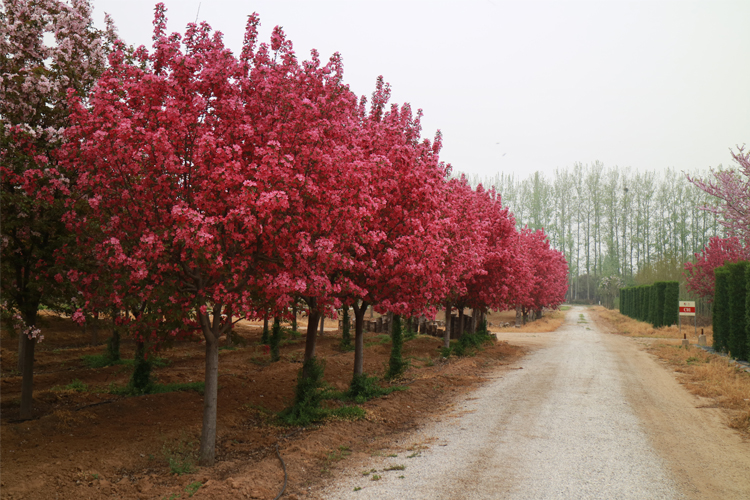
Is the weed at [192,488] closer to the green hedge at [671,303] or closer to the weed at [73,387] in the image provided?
the weed at [73,387]

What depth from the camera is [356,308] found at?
41.1 ft

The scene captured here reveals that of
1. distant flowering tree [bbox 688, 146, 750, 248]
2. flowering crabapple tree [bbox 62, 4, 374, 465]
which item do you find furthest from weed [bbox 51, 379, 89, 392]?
distant flowering tree [bbox 688, 146, 750, 248]

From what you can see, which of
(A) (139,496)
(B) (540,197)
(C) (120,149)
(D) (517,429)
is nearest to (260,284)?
(C) (120,149)

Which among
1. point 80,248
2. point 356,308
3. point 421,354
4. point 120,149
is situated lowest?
point 421,354

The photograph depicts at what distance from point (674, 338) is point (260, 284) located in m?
32.7

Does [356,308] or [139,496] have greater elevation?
[356,308]

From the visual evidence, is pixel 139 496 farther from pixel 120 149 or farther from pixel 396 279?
pixel 396 279

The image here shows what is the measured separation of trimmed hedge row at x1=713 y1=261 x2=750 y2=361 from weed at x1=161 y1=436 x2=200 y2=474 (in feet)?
66.6

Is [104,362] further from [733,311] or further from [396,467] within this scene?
[733,311]

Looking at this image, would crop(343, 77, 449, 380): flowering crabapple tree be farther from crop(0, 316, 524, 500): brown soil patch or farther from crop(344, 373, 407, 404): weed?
crop(0, 316, 524, 500): brown soil patch

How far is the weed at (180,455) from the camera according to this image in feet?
23.1

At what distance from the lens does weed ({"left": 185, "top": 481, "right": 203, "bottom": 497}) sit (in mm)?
6245

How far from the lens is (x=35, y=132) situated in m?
8.11

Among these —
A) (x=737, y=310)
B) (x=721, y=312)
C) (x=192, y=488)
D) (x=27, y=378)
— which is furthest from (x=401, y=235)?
(x=721, y=312)
